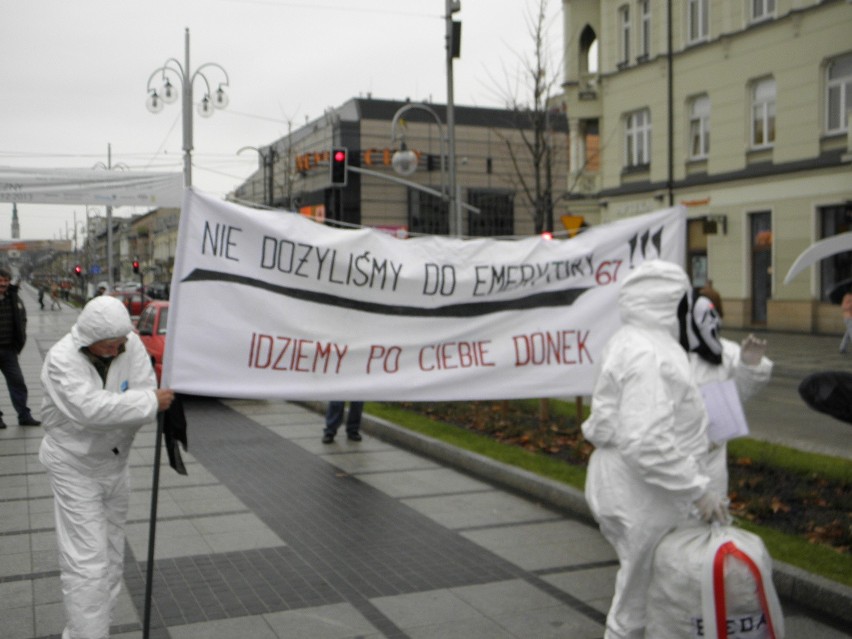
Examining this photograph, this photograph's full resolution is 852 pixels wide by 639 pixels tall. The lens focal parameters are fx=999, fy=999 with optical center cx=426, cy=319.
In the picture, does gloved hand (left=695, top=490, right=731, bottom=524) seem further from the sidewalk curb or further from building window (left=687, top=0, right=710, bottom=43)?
building window (left=687, top=0, right=710, bottom=43)

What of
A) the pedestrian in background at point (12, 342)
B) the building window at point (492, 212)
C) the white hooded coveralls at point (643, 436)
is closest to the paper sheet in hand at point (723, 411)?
the white hooded coveralls at point (643, 436)

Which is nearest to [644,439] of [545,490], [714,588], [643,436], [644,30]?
[643,436]

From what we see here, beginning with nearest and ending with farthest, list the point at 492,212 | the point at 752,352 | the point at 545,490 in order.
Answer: the point at 752,352
the point at 545,490
the point at 492,212

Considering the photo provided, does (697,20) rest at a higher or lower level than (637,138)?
higher

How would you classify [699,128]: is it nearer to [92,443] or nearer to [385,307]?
[385,307]

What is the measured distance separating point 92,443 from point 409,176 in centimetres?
6761

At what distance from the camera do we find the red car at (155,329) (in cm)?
1736

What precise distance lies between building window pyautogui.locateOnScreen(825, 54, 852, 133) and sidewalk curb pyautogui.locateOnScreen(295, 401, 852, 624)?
61.5 ft

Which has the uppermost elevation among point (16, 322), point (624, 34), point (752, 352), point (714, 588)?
point (624, 34)

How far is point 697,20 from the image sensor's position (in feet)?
106

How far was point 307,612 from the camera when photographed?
5.78 m

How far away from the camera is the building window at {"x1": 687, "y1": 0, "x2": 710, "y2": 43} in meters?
32.0

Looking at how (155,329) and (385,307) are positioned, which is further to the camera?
(155,329)

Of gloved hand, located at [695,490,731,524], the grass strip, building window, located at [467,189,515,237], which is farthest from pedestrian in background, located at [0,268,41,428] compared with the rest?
building window, located at [467,189,515,237]
